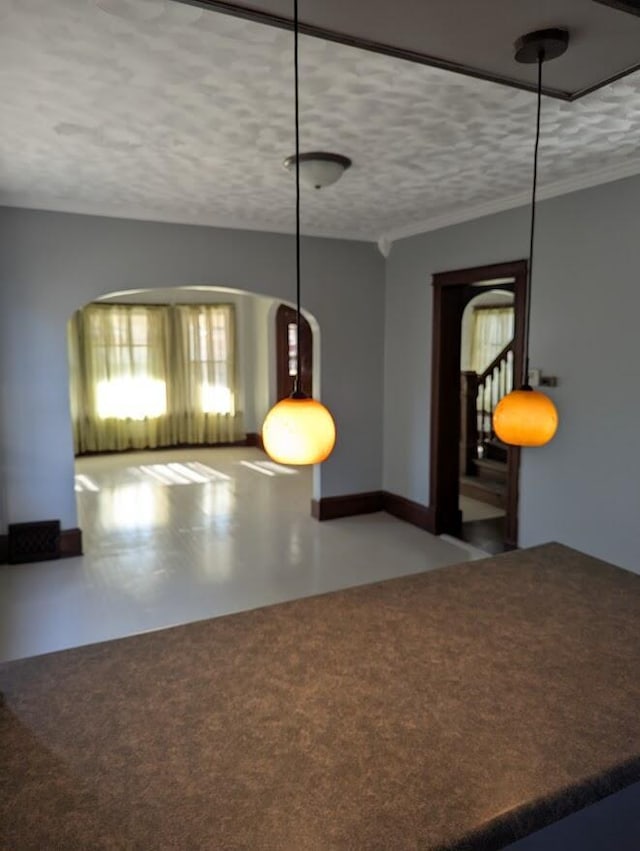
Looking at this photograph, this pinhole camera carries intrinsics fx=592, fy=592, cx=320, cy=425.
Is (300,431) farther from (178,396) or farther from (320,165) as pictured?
(178,396)

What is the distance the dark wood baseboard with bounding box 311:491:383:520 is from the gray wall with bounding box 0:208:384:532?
1.65m

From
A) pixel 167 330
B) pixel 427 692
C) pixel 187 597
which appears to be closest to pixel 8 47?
pixel 427 692

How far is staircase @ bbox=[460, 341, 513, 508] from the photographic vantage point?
6.32 m

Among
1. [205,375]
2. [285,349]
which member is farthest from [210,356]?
[285,349]

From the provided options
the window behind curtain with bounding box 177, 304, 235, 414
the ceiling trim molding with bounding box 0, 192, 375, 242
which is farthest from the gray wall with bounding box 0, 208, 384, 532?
the window behind curtain with bounding box 177, 304, 235, 414

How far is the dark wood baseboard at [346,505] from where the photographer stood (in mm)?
5609

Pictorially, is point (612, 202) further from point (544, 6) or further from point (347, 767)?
point (347, 767)

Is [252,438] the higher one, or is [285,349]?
[285,349]

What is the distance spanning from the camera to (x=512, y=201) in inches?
164

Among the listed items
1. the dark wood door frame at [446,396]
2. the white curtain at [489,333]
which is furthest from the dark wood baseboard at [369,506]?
the white curtain at [489,333]

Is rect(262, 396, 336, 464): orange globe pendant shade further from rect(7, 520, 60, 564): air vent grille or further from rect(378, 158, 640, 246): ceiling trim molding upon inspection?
rect(7, 520, 60, 564): air vent grille

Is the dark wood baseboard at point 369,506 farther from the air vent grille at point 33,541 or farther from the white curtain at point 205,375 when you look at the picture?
the white curtain at point 205,375

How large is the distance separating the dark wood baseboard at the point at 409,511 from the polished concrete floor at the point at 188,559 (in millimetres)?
82

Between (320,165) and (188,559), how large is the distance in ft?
9.89
